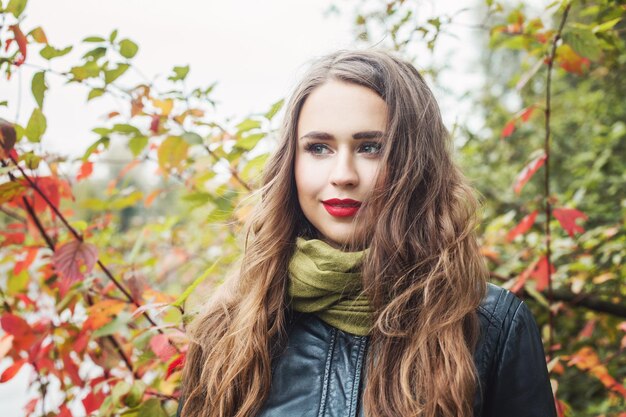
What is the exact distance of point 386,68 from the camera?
1.40 metres

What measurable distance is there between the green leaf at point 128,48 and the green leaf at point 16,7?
25 cm

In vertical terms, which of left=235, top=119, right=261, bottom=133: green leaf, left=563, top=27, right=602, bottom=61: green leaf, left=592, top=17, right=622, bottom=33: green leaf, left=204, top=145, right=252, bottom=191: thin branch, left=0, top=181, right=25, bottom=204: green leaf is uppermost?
left=592, top=17, right=622, bottom=33: green leaf

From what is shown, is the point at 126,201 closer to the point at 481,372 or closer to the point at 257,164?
the point at 257,164

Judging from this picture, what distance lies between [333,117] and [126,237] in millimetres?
3694

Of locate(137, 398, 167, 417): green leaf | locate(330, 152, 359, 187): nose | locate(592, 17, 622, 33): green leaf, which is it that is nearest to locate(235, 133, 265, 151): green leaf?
locate(330, 152, 359, 187): nose

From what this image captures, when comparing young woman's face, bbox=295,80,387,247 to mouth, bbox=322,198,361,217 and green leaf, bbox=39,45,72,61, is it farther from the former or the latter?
green leaf, bbox=39,45,72,61

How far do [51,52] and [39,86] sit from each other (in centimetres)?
10

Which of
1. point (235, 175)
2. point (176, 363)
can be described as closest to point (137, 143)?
point (235, 175)

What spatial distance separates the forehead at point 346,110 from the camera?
134 centimetres

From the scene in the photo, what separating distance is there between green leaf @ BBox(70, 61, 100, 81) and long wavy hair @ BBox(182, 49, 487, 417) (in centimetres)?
56

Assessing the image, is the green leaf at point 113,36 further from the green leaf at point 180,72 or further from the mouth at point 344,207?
the mouth at point 344,207

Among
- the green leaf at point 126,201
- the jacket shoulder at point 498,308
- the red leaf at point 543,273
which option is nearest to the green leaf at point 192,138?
the green leaf at point 126,201

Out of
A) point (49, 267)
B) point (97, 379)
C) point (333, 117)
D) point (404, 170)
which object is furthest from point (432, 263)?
point (49, 267)

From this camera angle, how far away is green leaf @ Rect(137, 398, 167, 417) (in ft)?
4.85
